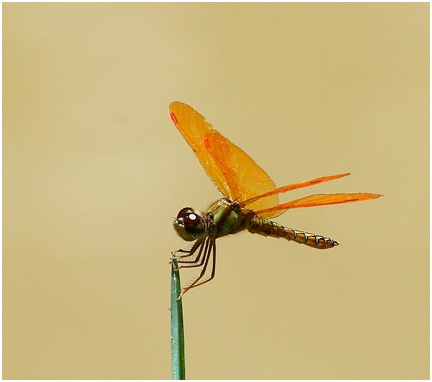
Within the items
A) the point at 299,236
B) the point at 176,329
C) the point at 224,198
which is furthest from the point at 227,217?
the point at 176,329

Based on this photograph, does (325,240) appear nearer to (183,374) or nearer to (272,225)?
(272,225)

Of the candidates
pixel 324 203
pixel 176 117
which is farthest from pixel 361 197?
pixel 176 117

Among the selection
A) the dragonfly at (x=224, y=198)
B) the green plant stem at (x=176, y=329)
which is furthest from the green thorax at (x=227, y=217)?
the green plant stem at (x=176, y=329)

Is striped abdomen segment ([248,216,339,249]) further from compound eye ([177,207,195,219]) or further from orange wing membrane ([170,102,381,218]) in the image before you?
compound eye ([177,207,195,219])

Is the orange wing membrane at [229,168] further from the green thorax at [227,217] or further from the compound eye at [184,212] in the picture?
the compound eye at [184,212]

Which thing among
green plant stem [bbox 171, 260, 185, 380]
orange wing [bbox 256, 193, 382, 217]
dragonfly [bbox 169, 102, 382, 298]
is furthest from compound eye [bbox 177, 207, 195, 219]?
green plant stem [bbox 171, 260, 185, 380]

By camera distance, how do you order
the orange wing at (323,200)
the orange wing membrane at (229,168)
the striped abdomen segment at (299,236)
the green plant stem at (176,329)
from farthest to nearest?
the striped abdomen segment at (299,236), the orange wing membrane at (229,168), the orange wing at (323,200), the green plant stem at (176,329)
